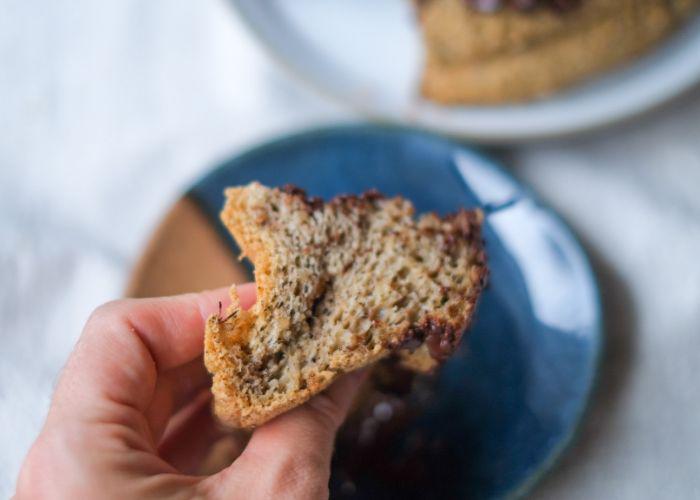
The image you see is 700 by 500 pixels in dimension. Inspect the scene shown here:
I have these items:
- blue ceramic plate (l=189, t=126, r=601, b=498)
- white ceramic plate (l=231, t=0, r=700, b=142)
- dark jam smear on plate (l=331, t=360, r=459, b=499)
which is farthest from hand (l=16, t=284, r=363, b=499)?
white ceramic plate (l=231, t=0, r=700, b=142)

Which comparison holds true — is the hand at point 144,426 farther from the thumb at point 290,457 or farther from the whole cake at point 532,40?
the whole cake at point 532,40

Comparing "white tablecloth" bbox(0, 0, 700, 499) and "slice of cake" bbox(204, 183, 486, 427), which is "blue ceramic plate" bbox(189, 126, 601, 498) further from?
"slice of cake" bbox(204, 183, 486, 427)

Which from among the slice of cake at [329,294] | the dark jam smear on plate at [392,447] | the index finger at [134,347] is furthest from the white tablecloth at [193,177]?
the slice of cake at [329,294]

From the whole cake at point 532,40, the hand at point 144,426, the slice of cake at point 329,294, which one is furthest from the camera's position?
the whole cake at point 532,40

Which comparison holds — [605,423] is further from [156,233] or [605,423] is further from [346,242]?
[156,233]

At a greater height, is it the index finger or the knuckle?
the index finger

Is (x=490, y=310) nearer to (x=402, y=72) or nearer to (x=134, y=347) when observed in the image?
(x=402, y=72)

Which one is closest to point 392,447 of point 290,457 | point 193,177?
point 290,457
